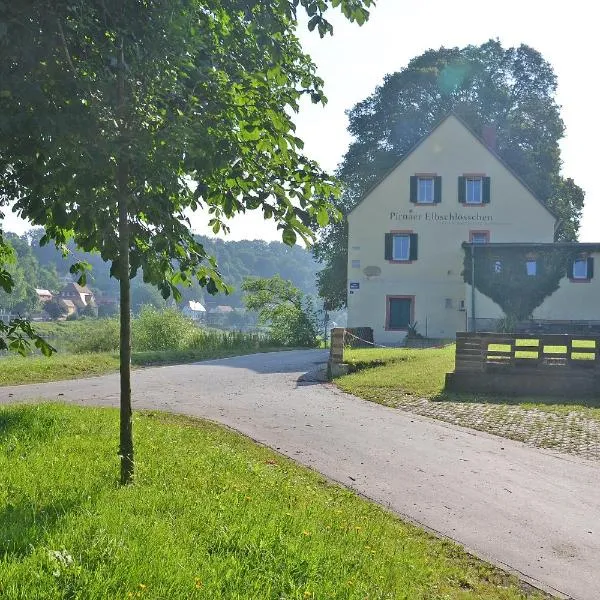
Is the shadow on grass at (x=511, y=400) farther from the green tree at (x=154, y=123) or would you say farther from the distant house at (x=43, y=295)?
the distant house at (x=43, y=295)

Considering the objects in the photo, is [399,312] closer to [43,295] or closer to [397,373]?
[397,373]

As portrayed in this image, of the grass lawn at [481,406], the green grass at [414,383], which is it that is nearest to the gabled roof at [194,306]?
the green grass at [414,383]

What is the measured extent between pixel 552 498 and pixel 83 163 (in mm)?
5390

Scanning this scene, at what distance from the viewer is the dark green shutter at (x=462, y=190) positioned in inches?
1375

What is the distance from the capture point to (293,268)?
181 meters

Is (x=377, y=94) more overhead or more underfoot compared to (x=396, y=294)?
more overhead

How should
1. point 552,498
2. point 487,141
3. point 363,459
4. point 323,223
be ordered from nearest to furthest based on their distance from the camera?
point 323,223, point 552,498, point 363,459, point 487,141

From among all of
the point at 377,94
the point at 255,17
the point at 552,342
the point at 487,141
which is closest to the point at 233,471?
the point at 255,17

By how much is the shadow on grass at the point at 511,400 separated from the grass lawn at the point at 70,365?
795 centimetres

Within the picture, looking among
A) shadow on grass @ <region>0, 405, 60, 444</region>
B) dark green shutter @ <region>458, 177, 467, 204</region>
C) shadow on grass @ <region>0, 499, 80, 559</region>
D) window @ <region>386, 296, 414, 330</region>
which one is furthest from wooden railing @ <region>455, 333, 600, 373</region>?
dark green shutter @ <region>458, 177, 467, 204</region>

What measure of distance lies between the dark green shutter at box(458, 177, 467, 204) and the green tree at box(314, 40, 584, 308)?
31.6 ft

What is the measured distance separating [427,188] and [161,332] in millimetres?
15631

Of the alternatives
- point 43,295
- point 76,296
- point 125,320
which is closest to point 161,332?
point 125,320

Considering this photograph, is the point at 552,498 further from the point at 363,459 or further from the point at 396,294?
the point at 396,294
